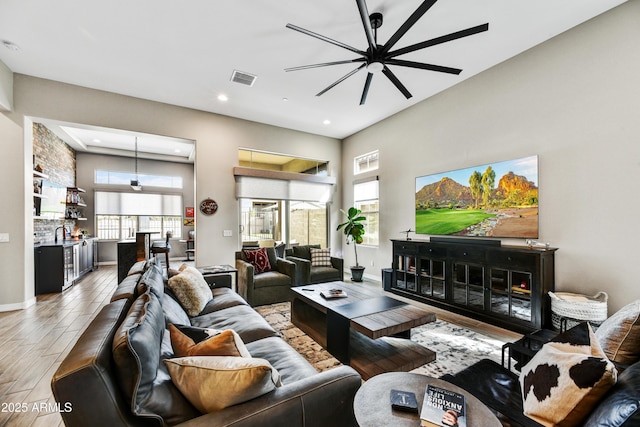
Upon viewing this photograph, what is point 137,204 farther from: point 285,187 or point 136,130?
point 285,187

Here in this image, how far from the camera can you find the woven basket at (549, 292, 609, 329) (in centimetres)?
261

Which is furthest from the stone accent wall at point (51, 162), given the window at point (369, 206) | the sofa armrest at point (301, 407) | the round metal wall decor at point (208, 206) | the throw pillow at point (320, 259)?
the window at point (369, 206)

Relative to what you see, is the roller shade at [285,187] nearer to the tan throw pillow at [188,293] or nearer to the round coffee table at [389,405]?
the tan throw pillow at [188,293]

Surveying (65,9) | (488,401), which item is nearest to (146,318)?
(488,401)

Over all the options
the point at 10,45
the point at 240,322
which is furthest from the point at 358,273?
the point at 10,45

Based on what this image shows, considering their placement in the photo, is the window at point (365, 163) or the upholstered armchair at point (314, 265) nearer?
the upholstered armchair at point (314, 265)

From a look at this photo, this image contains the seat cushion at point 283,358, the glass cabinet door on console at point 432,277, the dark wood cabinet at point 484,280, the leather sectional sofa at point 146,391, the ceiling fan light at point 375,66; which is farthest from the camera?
the glass cabinet door on console at point 432,277

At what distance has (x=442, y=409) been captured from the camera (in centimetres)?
114

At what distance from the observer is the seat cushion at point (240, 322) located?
2.08m

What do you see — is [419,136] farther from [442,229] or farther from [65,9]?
[65,9]

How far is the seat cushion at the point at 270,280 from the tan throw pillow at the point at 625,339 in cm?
361

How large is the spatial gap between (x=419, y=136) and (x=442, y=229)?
1.82m

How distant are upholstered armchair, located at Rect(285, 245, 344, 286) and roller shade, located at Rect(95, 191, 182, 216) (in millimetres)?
5567

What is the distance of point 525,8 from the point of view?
272 centimetres
